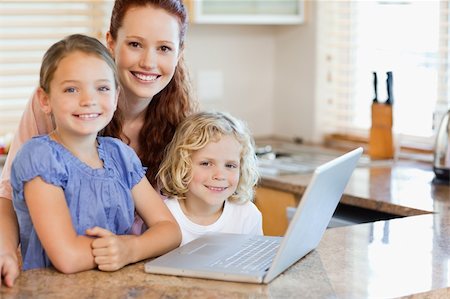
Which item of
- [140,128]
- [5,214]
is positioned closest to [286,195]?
[140,128]

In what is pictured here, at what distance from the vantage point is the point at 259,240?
6.67 ft

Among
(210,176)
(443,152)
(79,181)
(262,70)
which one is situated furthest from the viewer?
(262,70)

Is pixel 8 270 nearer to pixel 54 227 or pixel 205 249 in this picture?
pixel 54 227

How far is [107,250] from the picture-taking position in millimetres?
1793

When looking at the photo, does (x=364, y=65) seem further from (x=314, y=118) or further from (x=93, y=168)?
(x=93, y=168)

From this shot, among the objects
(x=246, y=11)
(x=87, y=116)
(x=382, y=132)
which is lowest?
(x=382, y=132)

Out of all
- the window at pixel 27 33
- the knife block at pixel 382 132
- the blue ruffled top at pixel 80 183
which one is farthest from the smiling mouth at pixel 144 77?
the knife block at pixel 382 132

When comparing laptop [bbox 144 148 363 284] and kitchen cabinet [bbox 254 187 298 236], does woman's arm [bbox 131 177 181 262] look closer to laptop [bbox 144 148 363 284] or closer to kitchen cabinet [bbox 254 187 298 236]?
laptop [bbox 144 148 363 284]

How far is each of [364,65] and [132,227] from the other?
2.04 m

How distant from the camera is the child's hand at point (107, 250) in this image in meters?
1.79

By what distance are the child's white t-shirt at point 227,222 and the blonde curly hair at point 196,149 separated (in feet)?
0.07

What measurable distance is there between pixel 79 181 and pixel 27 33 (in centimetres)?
182

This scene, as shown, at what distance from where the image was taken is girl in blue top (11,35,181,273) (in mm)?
1769

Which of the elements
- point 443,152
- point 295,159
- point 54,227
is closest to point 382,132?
point 295,159
